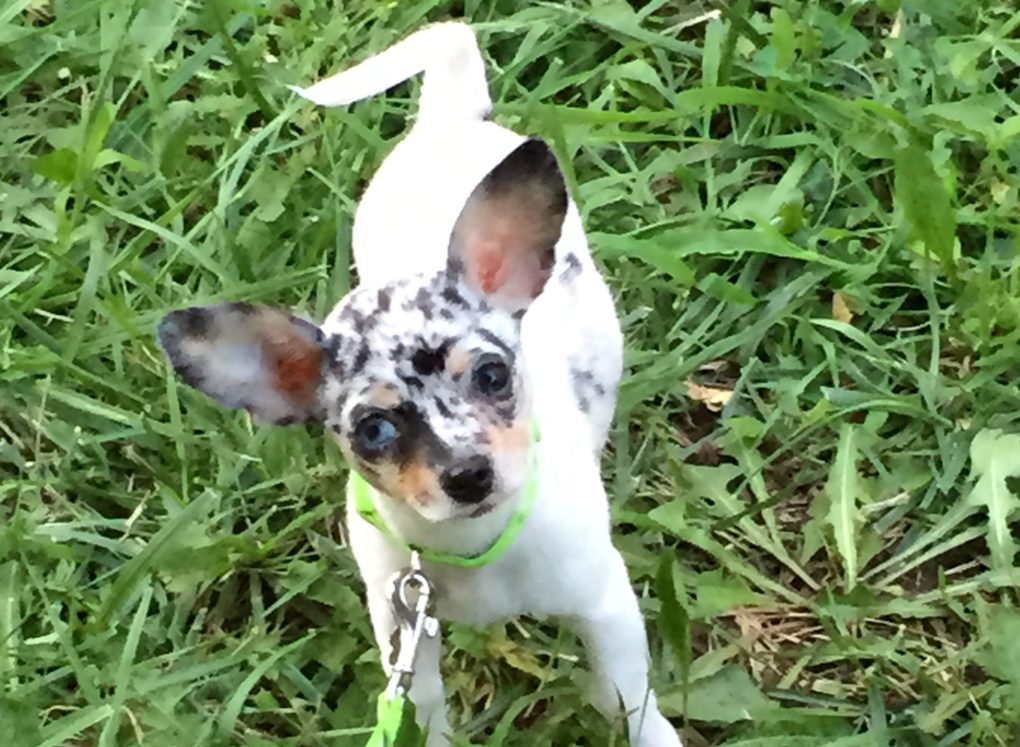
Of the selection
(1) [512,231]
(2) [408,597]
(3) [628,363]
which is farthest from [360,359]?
(3) [628,363]

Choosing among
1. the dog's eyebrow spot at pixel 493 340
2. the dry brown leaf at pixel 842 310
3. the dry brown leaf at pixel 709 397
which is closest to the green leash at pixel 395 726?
the dog's eyebrow spot at pixel 493 340

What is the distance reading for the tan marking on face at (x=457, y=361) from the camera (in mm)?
1736

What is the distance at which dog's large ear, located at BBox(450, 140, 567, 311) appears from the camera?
1.79 m

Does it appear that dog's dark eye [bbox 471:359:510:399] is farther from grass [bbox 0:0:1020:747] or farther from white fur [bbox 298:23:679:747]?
grass [bbox 0:0:1020:747]

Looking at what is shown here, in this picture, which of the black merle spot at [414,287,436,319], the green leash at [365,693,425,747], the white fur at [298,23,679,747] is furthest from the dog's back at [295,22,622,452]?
the green leash at [365,693,425,747]

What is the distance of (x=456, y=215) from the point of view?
219 cm

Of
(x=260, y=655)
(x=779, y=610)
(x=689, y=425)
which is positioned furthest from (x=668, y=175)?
(x=260, y=655)

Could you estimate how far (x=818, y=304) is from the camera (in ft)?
9.18

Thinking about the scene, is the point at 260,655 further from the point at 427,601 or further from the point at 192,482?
the point at 427,601

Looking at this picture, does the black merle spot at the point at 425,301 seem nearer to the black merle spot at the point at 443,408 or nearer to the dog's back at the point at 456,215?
the black merle spot at the point at 443,408

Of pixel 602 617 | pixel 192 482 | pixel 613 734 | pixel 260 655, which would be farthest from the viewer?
pixel 192 482

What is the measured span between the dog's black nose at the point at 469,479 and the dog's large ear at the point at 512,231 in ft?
0.80

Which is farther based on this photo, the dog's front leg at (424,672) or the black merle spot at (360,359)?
the dog's front leg at (424,672)

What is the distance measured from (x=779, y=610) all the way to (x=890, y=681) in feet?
0.70
